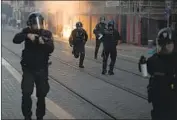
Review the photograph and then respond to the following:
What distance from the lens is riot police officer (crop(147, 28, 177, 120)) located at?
531cm

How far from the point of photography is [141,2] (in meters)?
29.2

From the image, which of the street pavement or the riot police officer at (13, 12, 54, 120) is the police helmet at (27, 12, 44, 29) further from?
the street pavement

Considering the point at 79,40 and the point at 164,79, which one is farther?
the point at 79,40

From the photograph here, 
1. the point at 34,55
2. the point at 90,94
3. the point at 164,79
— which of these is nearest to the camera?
the point at 164,79

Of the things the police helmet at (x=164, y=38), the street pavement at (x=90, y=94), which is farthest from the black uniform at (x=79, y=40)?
the police helmet at (x=164, y=38)

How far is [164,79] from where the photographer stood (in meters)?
5.31

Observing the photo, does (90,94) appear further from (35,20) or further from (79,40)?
(79,40)

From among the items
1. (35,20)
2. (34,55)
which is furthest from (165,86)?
(35,20)

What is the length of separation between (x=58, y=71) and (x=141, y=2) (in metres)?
15.6

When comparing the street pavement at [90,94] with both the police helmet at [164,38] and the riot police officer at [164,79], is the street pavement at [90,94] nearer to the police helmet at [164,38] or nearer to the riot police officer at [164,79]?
the riot police officer at [164,79]

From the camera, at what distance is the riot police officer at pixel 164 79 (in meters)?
5.31

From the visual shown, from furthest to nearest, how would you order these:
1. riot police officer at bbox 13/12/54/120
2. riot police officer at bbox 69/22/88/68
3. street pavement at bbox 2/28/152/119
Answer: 1. riot police officer at bbox 69/22/88/68
2. street pavement at bbox 2/28/152/119
3. riot police officer at bbox 13/12/54/120

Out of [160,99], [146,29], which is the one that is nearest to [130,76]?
[160,99]

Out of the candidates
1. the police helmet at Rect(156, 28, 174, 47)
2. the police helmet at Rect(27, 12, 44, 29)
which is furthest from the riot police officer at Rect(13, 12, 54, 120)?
the police helmet at Rect(156, 28, 174, 47)
